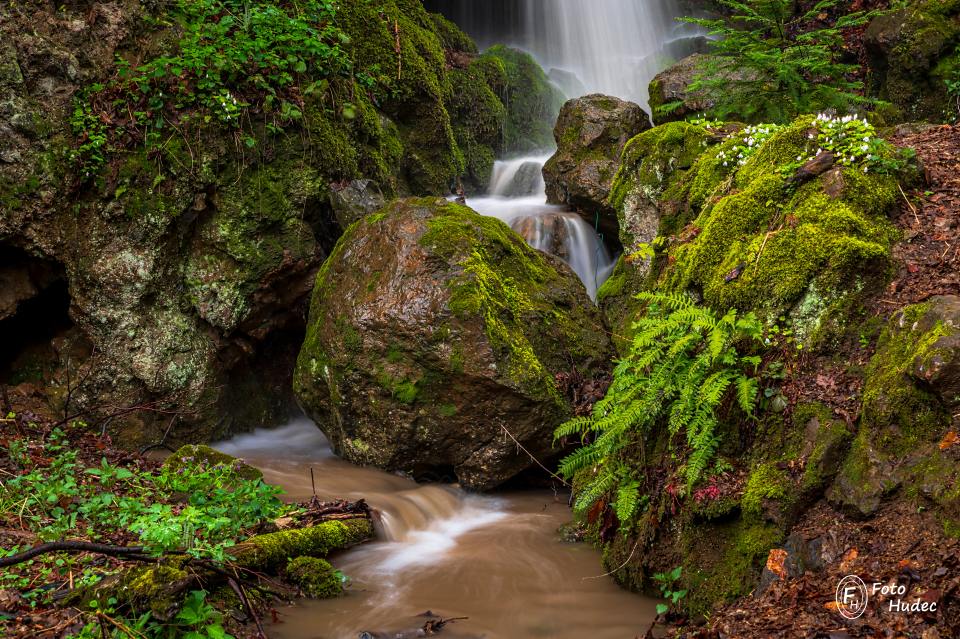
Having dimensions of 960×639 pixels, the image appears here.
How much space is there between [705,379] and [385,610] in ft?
8.60

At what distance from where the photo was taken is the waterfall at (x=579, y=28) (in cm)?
2261

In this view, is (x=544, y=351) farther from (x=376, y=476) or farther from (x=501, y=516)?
(x=376, y=476)

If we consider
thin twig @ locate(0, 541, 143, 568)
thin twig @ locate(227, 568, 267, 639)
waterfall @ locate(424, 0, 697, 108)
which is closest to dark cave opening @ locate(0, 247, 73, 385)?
thin twig @ locate(0, 541, 143, 568)

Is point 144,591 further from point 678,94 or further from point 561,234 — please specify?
point 678,94

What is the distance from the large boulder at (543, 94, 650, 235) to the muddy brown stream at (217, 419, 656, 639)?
19.8 ft

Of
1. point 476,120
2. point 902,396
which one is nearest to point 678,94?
point 476,120

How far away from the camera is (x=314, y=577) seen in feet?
14.0

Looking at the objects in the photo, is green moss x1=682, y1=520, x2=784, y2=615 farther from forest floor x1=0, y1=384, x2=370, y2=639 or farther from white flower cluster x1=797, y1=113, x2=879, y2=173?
white flower cluster x1=797, y1=113, x2=879, y2=173

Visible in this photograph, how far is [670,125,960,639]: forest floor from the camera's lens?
2.45 meters

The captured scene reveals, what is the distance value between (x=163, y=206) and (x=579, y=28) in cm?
1995

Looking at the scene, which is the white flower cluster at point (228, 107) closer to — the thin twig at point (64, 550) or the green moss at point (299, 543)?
the green moss at point (299, 543)

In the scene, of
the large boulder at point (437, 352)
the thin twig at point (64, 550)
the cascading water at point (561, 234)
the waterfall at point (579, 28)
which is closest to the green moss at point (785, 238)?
the large boulder at point (437, 352)

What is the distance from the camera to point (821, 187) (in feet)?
14.0

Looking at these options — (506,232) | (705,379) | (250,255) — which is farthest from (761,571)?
(250,255)
